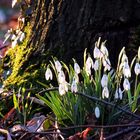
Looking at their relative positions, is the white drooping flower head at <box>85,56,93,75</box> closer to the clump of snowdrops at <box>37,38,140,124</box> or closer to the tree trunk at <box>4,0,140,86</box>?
the clump of snowdrops at <box>37,38,140,124</box>

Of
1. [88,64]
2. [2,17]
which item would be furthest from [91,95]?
[2,17]

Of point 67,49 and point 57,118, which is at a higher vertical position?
point 67,49

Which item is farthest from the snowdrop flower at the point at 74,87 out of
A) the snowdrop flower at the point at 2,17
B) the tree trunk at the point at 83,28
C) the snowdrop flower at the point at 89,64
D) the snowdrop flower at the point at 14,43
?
the snowdrop flower at the point at 2,17

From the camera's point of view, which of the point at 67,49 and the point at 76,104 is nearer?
the point at 76,104

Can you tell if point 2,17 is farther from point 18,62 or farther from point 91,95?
point 91,95

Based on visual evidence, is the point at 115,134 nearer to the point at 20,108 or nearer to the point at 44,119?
the point at 44,119

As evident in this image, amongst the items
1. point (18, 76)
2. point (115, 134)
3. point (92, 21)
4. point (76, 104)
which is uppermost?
point (92, 21)

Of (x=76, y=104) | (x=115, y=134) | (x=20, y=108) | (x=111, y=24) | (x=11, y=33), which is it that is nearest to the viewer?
(x=115, y=134)

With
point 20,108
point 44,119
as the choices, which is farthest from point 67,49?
point 44,119

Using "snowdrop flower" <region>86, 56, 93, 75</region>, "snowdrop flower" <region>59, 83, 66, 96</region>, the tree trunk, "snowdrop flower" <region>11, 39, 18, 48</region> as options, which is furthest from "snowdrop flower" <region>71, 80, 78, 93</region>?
"snowdrop flower" <region>11, 39, 18, 48</region>
